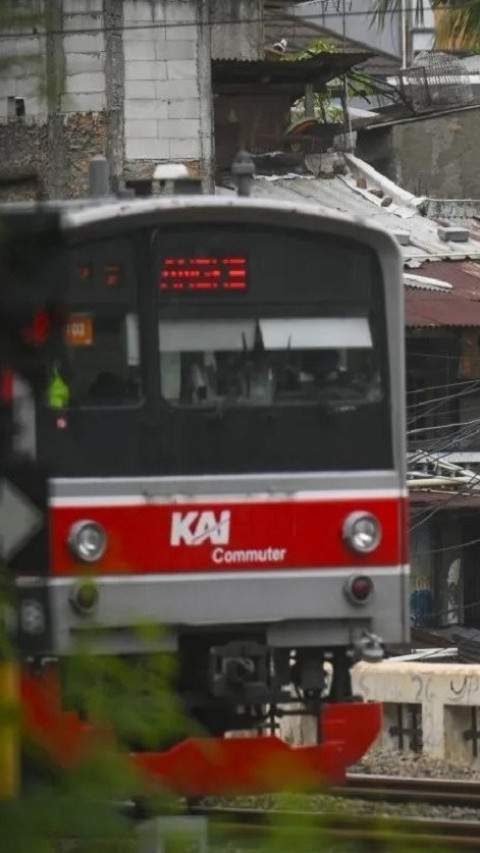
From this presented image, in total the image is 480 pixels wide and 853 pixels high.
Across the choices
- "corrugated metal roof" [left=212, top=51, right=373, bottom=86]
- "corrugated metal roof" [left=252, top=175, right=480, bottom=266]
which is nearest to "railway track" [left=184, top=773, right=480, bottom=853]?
"corrugated metal roof" [left=252, top=175, right=480, bottom=266]

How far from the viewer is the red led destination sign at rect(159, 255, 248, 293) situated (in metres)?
7.62

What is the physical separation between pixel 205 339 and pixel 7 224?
18.8 ft

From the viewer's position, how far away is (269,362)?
25.4ft

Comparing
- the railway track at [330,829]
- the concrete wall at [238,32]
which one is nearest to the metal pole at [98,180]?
the railway track at [330,829]

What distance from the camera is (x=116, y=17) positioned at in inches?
947

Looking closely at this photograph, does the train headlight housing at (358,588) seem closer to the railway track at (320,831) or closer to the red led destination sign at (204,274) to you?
the red led destination sign at (204,274)

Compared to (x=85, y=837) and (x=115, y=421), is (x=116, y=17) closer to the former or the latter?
(x=115, y=421)

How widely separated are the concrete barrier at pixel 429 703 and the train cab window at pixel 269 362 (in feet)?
12.5

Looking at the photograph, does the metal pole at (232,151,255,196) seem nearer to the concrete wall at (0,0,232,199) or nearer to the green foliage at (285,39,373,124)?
the concrete wall at (0,0,232,199)

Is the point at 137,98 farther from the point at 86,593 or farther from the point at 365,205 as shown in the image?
the point at 86,593

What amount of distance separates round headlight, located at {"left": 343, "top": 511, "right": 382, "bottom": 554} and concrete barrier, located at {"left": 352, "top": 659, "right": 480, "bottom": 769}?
352cm

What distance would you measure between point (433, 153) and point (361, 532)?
24431mm

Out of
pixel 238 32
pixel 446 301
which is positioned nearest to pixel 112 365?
pixel 446 301

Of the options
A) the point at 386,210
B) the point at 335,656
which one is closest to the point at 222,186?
the point at 386,210
